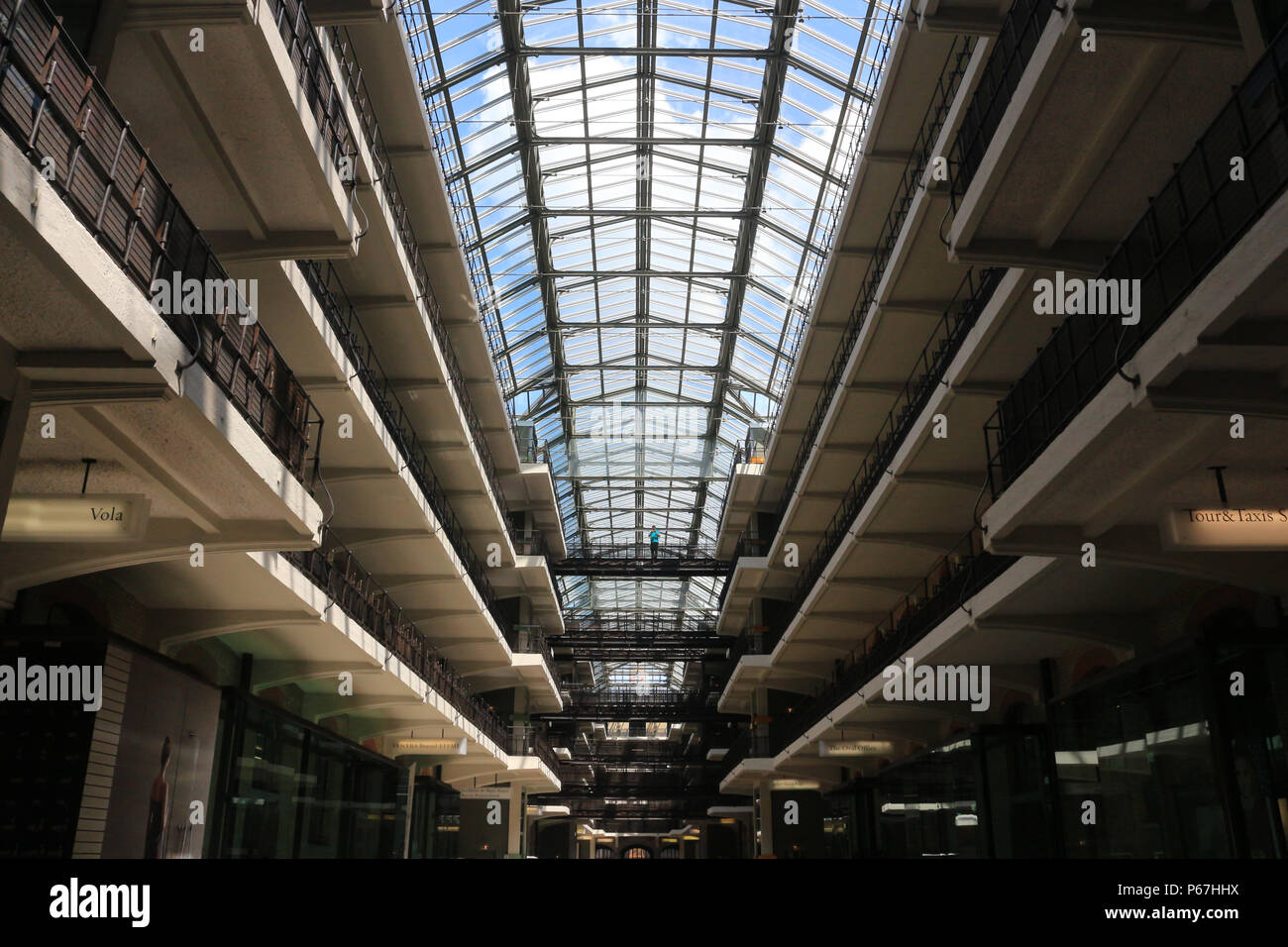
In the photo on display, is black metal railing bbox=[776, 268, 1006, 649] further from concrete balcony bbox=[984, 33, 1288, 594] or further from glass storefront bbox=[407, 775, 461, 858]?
glass storefront bbox=[407, 775, 461, 858]

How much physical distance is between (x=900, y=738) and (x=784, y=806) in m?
10.5

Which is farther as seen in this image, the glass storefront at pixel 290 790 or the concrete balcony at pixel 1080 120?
→ the glass storefront at pixel 290 790

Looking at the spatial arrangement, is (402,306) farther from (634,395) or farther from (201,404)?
(634,395)

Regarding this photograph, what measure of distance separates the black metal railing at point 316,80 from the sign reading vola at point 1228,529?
35.8 ft

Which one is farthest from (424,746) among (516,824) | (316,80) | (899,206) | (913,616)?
(316,80)

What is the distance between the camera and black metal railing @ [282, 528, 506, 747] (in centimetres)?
1728

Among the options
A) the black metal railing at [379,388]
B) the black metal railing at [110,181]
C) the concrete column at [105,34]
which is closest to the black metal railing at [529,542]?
the black metal railing at [379,388]

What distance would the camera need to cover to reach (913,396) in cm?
2259

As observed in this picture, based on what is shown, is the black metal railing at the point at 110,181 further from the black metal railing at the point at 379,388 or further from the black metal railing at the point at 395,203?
the black metal railing at the point at 395,203

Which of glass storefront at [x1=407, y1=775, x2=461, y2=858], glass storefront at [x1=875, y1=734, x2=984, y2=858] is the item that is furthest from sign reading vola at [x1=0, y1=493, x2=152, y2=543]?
glass storefront at [x1=407, y1=775, x2=461, y2=858]

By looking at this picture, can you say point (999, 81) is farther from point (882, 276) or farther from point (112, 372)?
point (112, 372)

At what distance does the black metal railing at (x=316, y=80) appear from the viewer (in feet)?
38.2

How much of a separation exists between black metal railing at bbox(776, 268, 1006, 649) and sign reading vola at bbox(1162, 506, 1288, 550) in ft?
18.2
